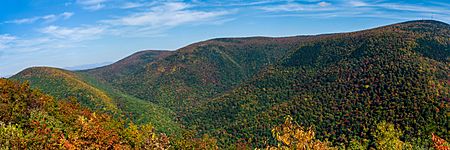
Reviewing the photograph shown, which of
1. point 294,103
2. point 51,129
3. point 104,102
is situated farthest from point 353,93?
point 51,129

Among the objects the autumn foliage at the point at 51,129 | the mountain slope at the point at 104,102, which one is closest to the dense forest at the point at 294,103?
the autumn foliage at the point at 51,129

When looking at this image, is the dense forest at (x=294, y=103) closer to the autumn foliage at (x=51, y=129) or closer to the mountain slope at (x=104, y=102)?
the autumn foliage at (x=51, y=129)

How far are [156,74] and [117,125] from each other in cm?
13231

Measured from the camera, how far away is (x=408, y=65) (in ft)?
330

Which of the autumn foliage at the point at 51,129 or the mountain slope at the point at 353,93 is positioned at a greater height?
the autumn foliage at the point at 51,129

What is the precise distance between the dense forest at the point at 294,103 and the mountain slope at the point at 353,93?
307 millimetres

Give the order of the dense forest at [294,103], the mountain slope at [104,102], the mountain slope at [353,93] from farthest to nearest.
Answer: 1. the mountain slope at [104,102]
2. the mountain slope at [353,93]
3. the dense forest at [294,103]

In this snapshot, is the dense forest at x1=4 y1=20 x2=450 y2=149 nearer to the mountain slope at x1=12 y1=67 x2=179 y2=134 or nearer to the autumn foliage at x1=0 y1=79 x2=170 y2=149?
the autumn foliage at x1=0 y1=79 x2=170 y2=149

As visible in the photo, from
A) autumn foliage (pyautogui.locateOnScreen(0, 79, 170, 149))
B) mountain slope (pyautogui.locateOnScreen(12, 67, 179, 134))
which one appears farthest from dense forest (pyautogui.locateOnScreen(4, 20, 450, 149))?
mountain slope (pyautogui.locateOnScreen(12, 67, 179, 134))

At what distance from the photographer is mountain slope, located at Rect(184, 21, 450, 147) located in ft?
273

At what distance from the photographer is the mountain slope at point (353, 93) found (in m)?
83.1

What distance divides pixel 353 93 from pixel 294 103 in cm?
1945

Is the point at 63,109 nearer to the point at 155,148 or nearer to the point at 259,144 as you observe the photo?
the point at 155,148

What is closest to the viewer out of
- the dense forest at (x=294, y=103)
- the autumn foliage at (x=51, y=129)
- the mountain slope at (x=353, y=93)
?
the autumn foliage at (x=51, y=129)
